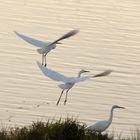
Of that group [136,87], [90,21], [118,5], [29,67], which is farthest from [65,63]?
[118,5]

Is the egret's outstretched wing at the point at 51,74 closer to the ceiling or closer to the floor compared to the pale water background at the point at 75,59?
closer to the floor

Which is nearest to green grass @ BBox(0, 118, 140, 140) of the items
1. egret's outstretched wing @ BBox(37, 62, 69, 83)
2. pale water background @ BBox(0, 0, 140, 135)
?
egret's outstretched wing @ BBox(37, 62, 69, 83)

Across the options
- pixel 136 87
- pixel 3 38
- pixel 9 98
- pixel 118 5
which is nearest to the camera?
pixel 9 98

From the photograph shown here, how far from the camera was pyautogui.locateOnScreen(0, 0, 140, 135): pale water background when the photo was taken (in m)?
13.0

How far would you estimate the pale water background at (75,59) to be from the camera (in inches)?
511

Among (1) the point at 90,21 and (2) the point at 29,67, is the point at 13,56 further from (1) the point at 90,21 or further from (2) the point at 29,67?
(1) the point at 90,21

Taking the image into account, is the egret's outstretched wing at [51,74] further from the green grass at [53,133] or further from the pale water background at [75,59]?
the pale water background at [75,59]

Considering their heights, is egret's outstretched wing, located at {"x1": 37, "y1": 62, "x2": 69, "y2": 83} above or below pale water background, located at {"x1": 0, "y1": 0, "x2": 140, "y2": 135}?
below

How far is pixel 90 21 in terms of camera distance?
20.0 metres

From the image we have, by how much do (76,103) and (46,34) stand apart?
5.15 m

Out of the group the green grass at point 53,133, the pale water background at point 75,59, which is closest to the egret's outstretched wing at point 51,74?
the green grass at point 53,133

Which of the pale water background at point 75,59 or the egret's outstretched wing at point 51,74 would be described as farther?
the pale water background at point 75,59

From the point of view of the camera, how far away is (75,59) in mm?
16172

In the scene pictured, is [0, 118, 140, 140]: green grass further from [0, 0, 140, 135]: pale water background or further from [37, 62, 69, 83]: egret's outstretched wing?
[0, 0, 140, 135]: pale water background
